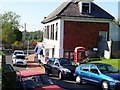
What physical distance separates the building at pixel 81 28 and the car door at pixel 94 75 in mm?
17902

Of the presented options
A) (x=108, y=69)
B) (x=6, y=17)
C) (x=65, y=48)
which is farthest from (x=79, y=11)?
(x=6, y=17)

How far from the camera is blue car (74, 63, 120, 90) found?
16609 mm

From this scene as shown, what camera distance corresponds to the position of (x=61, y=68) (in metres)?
23.3

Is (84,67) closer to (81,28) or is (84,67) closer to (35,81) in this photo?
(35,81)

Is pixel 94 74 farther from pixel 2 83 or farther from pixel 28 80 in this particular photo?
pixel 2 83

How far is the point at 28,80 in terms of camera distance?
1370 cm

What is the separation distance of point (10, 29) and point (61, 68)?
59341 mm

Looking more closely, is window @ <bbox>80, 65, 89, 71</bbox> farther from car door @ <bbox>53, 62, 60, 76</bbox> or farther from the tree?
the tree

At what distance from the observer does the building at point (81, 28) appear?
3738 cm

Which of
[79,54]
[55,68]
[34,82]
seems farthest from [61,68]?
[79,54]

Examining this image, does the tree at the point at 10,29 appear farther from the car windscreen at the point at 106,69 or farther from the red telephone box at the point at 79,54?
the car windscreen at the point at 106,69

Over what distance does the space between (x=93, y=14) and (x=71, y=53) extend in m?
5.54

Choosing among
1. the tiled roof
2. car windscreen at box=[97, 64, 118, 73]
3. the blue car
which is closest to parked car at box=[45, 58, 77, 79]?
the blue car

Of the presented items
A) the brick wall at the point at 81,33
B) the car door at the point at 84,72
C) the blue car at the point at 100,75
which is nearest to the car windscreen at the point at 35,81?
the blue car at the point at 100,75
